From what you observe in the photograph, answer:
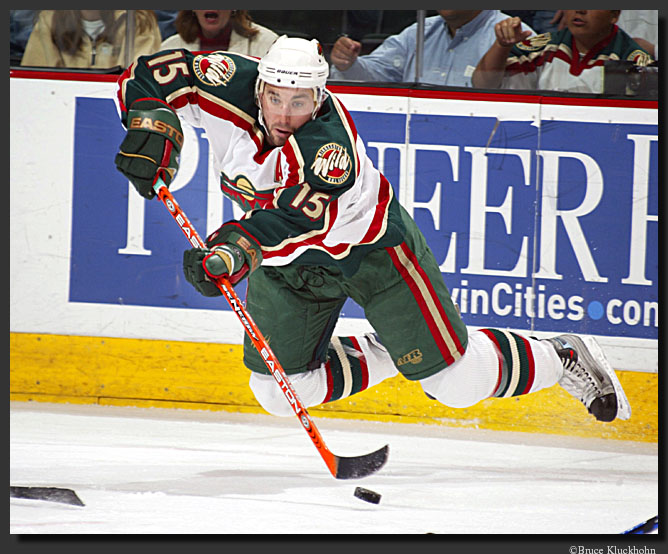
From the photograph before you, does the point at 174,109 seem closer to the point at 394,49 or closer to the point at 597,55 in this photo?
the point at 394,49

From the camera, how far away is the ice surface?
246cm

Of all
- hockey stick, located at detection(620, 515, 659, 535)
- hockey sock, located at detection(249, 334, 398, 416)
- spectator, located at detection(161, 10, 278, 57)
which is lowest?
hockey stick, located at detection(620, 515, 659, 535)

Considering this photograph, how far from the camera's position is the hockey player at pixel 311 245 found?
2.09 m

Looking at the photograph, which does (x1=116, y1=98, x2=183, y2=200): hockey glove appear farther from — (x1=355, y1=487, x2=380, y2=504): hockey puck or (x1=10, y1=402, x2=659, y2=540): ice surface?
(x1=355, y1=487, x2=380, y2=504): hockey puck

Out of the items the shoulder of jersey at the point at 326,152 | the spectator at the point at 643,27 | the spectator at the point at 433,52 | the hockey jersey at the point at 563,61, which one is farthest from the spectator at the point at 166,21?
the spectator at the point at 643,27

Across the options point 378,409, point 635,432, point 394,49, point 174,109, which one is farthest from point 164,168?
point 635,432

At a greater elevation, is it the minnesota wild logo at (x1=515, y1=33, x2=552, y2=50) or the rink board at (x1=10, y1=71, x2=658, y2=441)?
the minnesota wild logo at (x1=515, y1=33, x2=552, y2=50)

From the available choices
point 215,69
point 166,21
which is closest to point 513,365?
point 215,69

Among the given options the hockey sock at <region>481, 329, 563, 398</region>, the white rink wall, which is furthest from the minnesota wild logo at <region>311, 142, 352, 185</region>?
the white rink wall

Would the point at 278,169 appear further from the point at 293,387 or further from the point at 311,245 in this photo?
the point at 293,387

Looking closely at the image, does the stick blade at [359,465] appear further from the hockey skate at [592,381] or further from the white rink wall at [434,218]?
the white rink wall at [434,218]

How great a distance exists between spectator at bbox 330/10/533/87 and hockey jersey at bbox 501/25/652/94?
97 mm

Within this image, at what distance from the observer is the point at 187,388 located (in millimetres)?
3430

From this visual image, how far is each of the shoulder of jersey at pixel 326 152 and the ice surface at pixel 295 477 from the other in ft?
3.14
